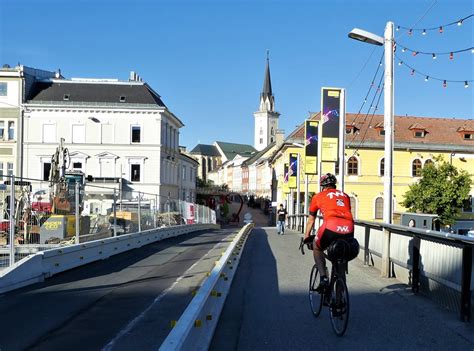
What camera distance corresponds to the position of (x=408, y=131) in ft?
210

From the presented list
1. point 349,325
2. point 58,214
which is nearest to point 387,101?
point 349,325

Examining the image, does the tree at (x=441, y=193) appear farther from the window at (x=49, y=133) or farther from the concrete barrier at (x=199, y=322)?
the concrete barrier at (x=199, y=322)

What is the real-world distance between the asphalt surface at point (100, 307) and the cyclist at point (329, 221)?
82.5 inches

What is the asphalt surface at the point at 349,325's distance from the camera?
5809mm

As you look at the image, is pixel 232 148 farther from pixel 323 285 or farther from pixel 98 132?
pixel 323 285

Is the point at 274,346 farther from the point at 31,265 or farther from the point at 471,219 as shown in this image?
the point at 471,219

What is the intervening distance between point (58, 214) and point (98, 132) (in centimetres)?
5024

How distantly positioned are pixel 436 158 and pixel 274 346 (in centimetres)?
5739

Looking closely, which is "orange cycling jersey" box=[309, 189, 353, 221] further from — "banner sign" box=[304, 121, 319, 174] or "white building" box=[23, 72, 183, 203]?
"white building" box=[23, 72, 183, 203]

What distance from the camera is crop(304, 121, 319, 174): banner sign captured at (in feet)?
96.4

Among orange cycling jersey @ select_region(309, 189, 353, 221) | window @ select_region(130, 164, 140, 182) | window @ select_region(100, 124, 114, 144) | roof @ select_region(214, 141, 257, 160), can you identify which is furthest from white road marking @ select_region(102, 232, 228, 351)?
roof @ select_region(214, 141, 257, 160)

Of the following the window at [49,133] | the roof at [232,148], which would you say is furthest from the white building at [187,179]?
the roof at [232,148]

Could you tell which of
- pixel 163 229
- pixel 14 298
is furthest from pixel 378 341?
pixel 163 229

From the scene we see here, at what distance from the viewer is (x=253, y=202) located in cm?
11088
